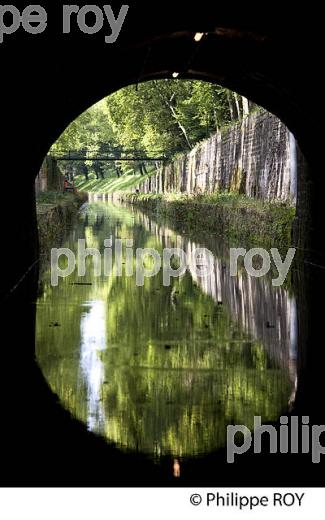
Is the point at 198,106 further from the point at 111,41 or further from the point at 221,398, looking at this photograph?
the point at 221,398

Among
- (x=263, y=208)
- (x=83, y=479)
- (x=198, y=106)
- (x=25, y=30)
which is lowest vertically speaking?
(x=83, y=479)

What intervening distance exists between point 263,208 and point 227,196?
9724mm

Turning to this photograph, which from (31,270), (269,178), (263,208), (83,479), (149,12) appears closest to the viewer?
(83,479)

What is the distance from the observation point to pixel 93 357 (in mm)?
9562

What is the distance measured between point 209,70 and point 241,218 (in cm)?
781

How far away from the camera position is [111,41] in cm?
1564

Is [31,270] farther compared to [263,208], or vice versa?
[263,208]

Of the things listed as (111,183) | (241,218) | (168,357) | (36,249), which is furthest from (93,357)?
(111,183)

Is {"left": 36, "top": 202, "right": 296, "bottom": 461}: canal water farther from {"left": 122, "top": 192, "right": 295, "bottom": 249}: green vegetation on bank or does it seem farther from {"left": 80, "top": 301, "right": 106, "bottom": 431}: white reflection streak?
{"left": 122, "top": 192, "right": 295, "bottom": 249}: green vegetation on bank

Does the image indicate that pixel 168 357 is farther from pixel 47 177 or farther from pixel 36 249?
pixel 47 177

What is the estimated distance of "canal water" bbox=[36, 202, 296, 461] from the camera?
706cm

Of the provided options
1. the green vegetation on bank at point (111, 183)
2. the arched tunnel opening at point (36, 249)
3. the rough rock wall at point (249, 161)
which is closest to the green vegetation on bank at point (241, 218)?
the rough rock wall at point (249, 161)

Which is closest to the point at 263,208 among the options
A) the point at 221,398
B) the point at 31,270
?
the point at 31,270

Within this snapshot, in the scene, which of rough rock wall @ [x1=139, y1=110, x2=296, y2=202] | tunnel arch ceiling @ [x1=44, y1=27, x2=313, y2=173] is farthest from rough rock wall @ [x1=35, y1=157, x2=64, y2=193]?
tunnel arch ceiling @ [x1=44, y1=27, x2=313, y2=173]
